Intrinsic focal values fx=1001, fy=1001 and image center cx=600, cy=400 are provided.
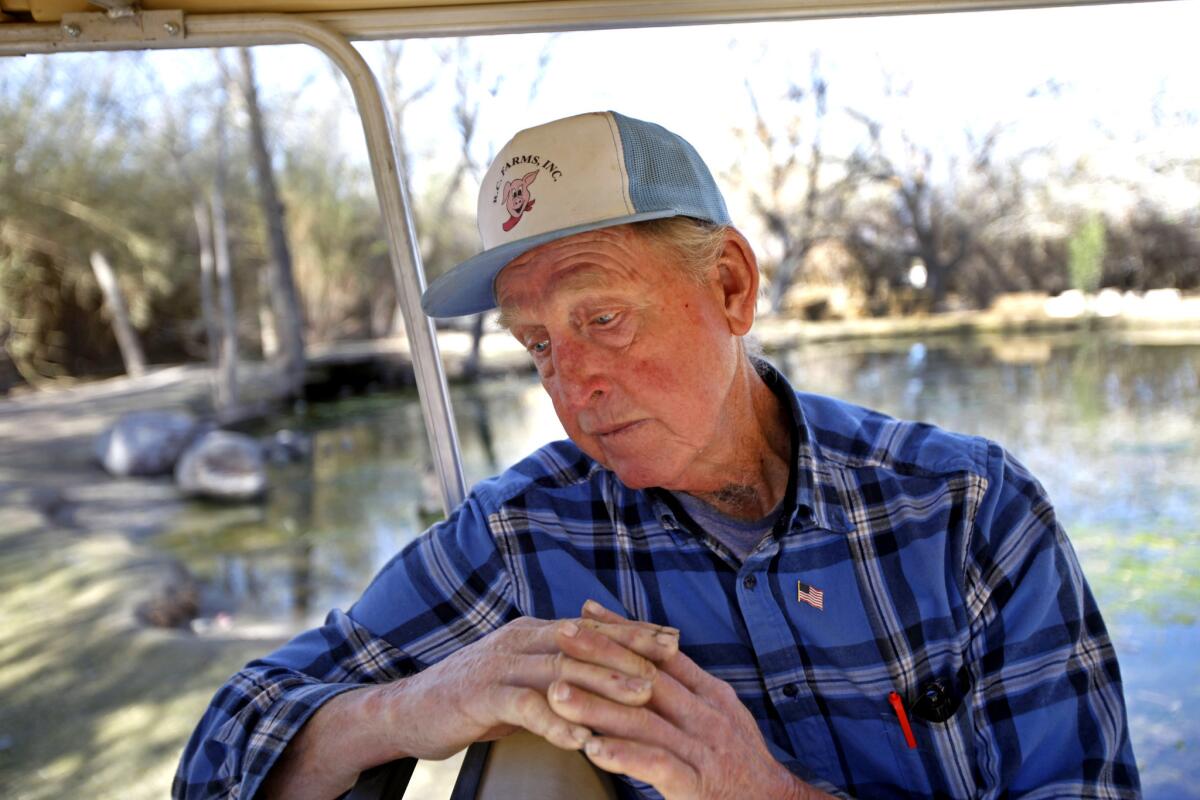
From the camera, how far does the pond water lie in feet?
16.4

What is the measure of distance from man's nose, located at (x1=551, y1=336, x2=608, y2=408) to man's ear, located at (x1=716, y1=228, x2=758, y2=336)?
0.66ft

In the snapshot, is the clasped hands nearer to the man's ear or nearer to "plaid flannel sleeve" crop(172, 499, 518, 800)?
"plaid flannel sleeve" crop(172, 499, 518, 800)

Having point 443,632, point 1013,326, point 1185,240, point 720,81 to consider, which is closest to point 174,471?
point 720,81

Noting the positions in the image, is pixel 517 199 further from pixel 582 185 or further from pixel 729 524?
pixel 729 524

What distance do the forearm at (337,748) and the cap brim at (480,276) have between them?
55 cm

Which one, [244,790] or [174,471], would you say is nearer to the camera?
[244,790]

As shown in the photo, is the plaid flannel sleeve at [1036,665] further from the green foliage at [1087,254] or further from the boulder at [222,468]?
the boulder at [222,468]

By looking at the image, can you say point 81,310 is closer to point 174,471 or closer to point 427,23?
point 174,471

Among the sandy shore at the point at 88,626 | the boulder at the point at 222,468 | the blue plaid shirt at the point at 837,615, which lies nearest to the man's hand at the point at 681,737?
the blue plaid shirt at the point at 837,615

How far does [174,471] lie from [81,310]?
1164 millimetres

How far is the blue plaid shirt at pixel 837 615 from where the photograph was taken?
1.21 m

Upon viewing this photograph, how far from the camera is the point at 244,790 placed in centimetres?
128

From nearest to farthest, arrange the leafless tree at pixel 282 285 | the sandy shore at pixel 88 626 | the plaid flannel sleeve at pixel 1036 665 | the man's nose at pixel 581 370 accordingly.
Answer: the plaid flannel sleeve at pixel 1036 665, the man's nose at pixel 581 370, the sandy shore at pixel 88 626, the leafless tree at pixel 282 285

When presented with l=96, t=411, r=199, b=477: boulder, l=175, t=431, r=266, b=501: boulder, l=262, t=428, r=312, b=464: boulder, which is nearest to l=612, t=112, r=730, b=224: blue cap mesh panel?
l=262, t=428, r=312, b=464: boulder
